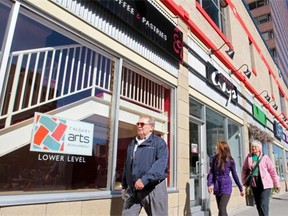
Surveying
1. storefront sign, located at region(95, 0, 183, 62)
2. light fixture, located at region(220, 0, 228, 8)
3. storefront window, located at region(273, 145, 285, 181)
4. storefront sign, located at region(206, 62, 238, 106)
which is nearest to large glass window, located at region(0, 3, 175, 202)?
storefront sign, located at region(95, 0, 183, 62)

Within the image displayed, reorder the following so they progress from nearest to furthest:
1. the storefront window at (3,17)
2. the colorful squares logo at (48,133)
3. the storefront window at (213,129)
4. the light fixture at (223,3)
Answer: the storefront window at (3,17) < the colorful squares logo at (48,133) < the storefront window at (213,129) < the light fixture at (223,3)

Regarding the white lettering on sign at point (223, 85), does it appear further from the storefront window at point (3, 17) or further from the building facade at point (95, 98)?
the storefront window at point (3, 17)

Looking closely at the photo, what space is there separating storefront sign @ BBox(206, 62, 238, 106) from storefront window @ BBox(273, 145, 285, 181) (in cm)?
837

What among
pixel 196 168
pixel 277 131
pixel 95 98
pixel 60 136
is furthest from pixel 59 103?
pixel 277 131

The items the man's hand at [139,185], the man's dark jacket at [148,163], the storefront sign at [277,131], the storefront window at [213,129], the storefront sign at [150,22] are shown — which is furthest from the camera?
the storefront sign at [277,131]

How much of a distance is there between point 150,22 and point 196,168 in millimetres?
3718

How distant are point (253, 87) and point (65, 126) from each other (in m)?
11.2

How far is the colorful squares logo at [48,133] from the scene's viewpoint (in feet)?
11.5

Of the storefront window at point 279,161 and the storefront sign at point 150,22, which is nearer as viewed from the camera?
the storefront sign at point 150,22

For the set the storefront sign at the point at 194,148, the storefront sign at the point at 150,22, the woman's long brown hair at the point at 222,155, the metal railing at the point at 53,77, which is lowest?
the woman's long brown hair at the point at 222,155

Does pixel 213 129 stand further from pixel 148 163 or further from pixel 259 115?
pixel 259 115

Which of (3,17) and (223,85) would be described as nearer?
(3,17)

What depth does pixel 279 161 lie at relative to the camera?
717 inches

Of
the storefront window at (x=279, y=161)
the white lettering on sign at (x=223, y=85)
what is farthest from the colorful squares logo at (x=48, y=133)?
the storefront window at (x=279, y=161)
